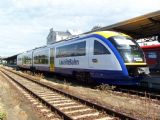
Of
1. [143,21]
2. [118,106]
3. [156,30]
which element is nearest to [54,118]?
[118,106]

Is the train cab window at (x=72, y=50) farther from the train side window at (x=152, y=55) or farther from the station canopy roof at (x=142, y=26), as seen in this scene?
the train side window at (x=152, y=55)

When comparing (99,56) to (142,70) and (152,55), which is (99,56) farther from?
(152,55)

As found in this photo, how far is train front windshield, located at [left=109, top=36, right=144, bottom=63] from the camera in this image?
16.0 meters

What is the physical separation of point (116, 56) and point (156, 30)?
6545 millimetres

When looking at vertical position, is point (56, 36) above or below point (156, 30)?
above

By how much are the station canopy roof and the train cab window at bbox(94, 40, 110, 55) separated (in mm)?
2463

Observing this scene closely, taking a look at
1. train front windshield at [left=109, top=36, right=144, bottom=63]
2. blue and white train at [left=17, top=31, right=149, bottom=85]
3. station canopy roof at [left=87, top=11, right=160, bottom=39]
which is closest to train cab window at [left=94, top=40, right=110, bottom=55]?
blue and white train at [left=17, top=31, right=149, bottom=85]

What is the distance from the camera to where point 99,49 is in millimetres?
17016

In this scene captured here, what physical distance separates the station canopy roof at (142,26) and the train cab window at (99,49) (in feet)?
8.08

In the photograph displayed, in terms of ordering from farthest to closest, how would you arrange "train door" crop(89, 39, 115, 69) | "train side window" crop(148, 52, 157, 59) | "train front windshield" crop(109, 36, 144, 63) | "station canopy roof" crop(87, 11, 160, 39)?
"train side window" crop(148, 52, 157, 59)
"station canopy roof" crop(87, 11, 160, 39)
"train door" crop(89, 39, 115, 69)
"train front windshield" crop(109, 36, 144, 63)

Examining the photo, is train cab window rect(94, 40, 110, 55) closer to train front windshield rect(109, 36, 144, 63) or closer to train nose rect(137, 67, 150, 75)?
train front windshield rect(109, 36, 144, 63)

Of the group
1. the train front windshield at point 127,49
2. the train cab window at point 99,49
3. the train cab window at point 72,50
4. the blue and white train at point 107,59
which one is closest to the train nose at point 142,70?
the blue and white train at point 107,59

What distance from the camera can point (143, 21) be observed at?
18.0 meters

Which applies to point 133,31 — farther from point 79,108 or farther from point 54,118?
point 54,118
